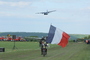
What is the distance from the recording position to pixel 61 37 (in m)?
27.6

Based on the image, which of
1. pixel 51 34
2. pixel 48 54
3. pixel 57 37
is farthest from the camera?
pixel 48 54

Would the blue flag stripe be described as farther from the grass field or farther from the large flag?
the grass field

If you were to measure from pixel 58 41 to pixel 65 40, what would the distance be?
716 mm

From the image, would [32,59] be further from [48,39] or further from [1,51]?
[1,51]

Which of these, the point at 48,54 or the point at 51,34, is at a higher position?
the point at 51,34

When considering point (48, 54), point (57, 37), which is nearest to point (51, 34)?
point (57, 37)

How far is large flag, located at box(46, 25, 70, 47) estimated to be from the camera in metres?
27.2

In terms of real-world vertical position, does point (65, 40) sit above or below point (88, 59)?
above

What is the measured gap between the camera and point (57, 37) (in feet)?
93.7

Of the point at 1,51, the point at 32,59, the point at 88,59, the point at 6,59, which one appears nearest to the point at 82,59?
the point at 88,59

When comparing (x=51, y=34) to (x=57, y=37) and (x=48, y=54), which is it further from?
(x=48, y=54)

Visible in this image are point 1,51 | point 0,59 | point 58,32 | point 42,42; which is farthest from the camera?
point 1,51

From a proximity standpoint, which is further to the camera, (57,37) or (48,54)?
(48,54)

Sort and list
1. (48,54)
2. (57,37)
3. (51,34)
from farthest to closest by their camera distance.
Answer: (48,54) < (51,34) < (57,37)
